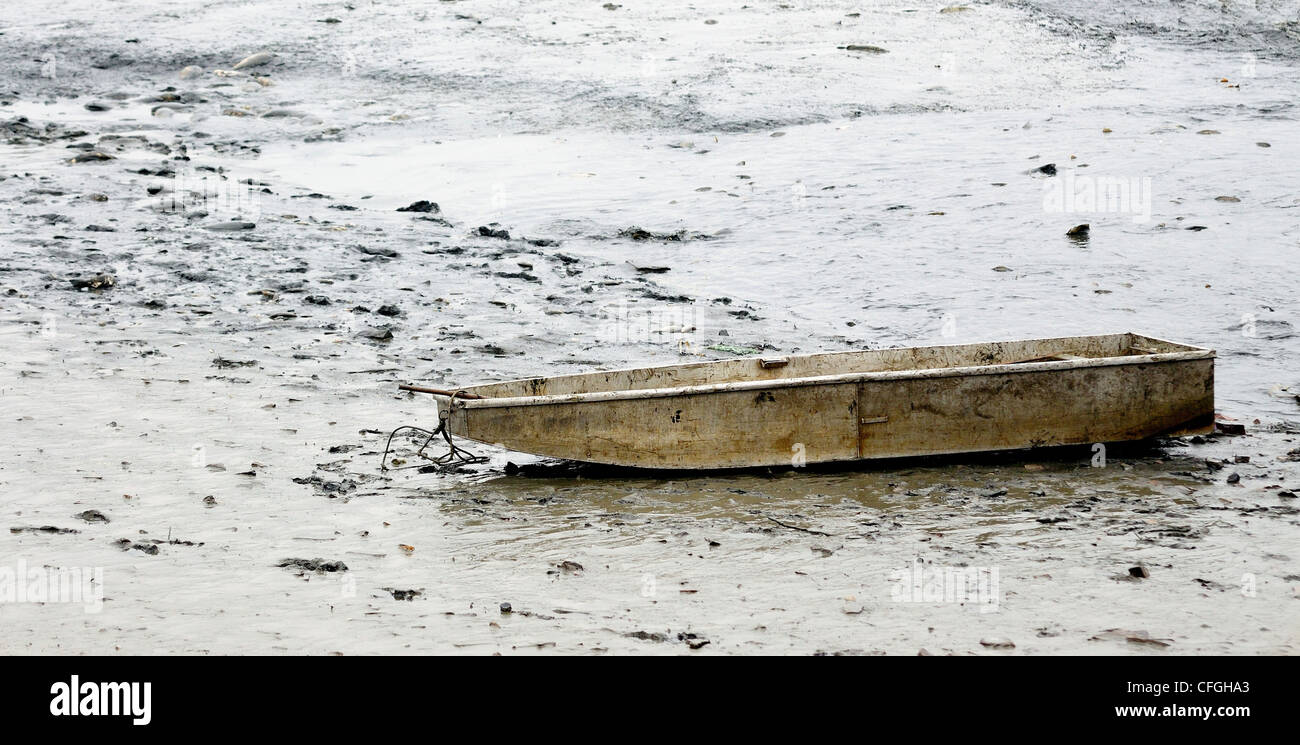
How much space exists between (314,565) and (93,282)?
5.25 m

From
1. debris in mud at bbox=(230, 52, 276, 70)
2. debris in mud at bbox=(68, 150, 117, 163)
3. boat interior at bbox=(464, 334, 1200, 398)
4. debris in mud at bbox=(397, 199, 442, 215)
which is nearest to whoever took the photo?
boat interior at bbox=(464, 334, 1200, 398)

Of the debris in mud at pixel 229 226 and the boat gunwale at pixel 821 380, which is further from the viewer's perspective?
the debris in mud at pixel 229 226

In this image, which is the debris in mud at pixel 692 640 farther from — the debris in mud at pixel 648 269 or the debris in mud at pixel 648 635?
the debris in mud at pixel 648 269

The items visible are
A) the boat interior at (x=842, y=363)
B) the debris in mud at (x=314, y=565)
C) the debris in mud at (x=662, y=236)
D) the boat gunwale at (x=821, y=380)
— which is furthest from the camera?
the debris in mud at (x=662, y=236)

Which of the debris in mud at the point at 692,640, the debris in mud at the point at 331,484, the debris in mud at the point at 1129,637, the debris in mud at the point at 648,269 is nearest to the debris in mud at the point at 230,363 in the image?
the debris in mud at the point at 331,484

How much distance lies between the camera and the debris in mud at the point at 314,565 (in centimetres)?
470

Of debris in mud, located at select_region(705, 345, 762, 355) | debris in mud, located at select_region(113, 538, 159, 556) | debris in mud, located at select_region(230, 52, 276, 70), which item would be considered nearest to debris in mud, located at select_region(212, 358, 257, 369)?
debris in mud, located at select_region(113, 538, 159, 556)

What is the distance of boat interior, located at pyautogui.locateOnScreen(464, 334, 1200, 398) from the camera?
20.7 ft

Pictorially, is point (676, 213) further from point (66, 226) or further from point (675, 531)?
point (675, 531)

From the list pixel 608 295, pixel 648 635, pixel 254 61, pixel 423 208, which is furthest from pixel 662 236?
pixel 254 61

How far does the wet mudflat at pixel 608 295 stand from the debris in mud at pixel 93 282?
27 mm

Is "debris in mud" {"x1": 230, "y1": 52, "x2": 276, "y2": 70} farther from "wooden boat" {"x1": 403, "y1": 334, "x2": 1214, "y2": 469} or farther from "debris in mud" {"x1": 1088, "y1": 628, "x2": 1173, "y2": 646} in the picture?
"debris in mud" {"x1": 1088, "y1": 628, "x2": 1173, "y2": 646}

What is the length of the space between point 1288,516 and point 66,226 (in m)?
9.43

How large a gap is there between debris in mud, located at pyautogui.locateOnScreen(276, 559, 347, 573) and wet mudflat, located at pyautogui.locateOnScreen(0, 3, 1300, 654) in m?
0.02
